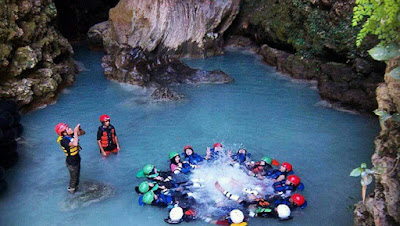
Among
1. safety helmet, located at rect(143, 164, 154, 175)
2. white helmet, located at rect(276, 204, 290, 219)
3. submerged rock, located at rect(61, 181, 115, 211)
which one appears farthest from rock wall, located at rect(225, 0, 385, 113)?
submerged rock, located at rect(61, 181, 115, 211)

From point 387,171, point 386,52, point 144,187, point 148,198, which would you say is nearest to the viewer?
point 386,52

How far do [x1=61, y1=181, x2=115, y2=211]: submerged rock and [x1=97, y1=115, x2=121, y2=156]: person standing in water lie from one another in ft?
3.85

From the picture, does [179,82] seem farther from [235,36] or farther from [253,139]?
[235,36]

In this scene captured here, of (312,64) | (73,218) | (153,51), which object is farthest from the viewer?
(153,51)

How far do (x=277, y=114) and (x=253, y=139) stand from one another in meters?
1.96

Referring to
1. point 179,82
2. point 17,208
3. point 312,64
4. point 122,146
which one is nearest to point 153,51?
point 179,82

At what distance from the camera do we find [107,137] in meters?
8.40

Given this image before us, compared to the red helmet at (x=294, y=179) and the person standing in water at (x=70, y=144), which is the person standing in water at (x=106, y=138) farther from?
the red helmet at (x=294, y=179)

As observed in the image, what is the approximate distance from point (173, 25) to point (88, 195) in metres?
11.5

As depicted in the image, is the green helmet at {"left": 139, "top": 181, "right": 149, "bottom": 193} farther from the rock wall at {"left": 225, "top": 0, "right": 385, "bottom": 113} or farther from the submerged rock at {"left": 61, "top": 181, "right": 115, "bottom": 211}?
the rock wall at {"left": 225, "top": 0, "right": 385, "bottom": 113}

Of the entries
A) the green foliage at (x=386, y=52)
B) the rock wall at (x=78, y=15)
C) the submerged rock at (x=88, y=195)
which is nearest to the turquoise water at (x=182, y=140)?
the submerged rock at (x=88, y=195)

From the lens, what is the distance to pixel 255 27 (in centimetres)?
1856

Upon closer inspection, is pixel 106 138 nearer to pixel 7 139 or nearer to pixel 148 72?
pixel 7 139

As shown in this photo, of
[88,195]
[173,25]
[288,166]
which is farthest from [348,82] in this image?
[88,195]
